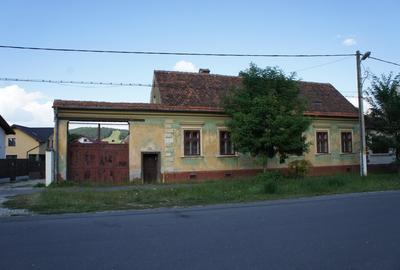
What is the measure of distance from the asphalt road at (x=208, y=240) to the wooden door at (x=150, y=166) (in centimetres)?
1418

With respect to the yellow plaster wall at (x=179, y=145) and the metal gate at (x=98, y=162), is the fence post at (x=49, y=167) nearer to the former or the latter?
the metal gate at (x=98, y=162)

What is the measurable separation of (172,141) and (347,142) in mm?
14825

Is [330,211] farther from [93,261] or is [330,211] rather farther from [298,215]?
[93,261]

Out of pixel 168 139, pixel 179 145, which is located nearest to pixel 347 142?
pixel 179 145

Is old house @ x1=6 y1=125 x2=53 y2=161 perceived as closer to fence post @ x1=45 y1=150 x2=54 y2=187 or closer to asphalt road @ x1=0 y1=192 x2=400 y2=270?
fence post @ x1=45 y1=150 x2=54 y2=187

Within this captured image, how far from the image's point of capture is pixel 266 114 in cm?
2436

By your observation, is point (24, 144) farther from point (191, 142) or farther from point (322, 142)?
point (322, 142)

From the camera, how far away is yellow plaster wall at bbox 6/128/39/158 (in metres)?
67.1

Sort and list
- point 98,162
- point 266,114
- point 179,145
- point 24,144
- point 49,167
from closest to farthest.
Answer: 1. point 49,167
2. point 266,114
3. point 98,162
4. point 179,145
5. point 24,144

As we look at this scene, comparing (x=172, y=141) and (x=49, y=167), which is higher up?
(x=172, y=141)

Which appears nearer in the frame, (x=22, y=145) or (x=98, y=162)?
(x=98, y=162)

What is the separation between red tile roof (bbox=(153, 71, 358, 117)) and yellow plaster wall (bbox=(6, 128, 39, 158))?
42641 millimetres

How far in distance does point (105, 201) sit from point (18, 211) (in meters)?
3.38

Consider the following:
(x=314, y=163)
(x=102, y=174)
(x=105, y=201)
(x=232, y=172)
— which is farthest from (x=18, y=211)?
(x=314, y=163)
